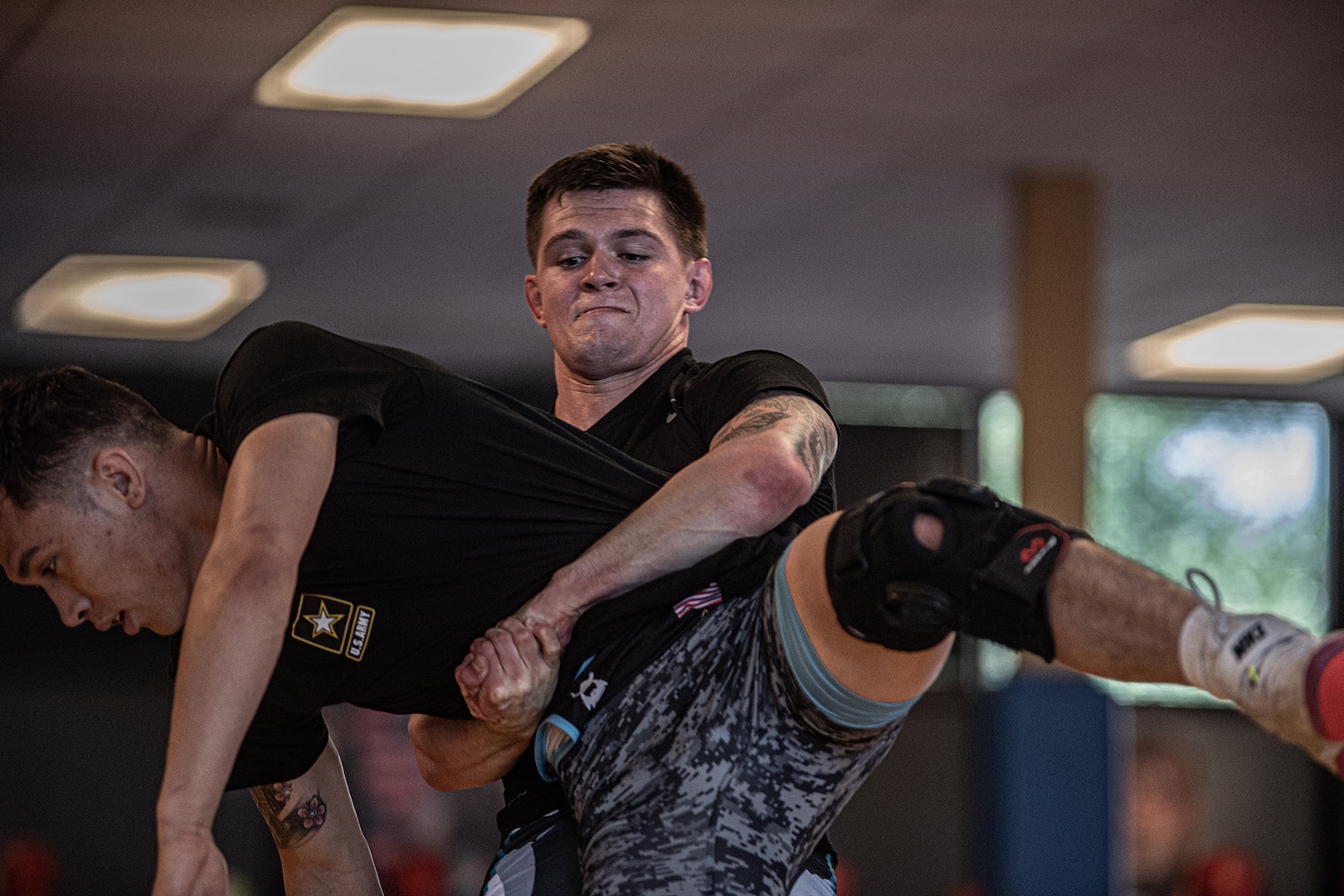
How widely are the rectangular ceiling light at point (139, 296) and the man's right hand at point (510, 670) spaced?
587 cm

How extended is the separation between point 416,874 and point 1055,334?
425 centimetres

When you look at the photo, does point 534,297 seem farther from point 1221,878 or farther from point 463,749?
point 1221,878

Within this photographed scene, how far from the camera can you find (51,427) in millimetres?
1992

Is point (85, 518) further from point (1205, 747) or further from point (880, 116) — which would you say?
point (1205, 747)

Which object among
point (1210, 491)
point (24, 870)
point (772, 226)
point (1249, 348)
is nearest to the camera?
point (772, 226)

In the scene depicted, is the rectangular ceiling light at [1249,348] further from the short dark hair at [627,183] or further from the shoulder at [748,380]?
the shoulder at [748,380]

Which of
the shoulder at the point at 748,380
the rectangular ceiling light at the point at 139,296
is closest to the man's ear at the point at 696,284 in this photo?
the shoulder at the point at 748,380

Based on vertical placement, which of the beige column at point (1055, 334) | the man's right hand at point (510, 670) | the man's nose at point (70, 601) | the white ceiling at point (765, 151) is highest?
the white ceiling at point (765, 151)

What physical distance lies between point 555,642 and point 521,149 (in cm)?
435

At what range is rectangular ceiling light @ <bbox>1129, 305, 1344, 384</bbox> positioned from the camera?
27.7 ft

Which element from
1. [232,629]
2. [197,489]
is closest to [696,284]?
[197,489]

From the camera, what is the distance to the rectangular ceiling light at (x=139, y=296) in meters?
7.61

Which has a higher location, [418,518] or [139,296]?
[139,296]

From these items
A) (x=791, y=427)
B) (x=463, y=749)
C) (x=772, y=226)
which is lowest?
(x=463, y=749)
